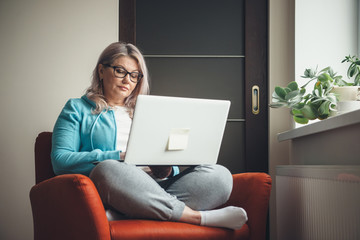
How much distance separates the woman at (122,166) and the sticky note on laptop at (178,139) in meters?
0.15

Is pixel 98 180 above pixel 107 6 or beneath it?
beneath

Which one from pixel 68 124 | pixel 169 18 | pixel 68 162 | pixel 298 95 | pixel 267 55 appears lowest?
pixel 68 162

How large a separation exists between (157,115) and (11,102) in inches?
61.8

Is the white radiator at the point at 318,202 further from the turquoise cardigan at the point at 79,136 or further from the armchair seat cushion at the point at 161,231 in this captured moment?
the turquoise cardigan at the point at 79,136

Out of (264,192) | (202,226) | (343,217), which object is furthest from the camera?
(264,192)

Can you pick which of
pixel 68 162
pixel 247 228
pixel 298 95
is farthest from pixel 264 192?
pixel 68 162

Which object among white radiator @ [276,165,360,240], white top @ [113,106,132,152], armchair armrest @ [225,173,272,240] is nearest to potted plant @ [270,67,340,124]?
white radiator @ [276,165,360,240]

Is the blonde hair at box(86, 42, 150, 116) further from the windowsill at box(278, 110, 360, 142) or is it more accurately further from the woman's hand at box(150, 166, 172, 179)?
the windowsill at box(278, 110, 360, 142)

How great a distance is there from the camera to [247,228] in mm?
1557

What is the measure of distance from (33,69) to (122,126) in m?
1.03

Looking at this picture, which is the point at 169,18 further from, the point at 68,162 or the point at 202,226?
the point at 202,226

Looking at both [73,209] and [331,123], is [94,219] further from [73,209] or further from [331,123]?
[331,123]

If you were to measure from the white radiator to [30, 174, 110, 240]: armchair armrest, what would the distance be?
29.4 inches

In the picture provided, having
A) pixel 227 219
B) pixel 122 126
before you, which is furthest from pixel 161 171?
pixel 227 219
